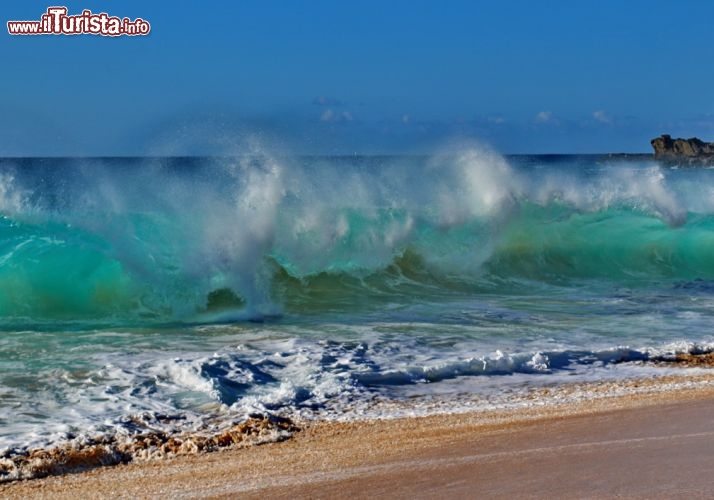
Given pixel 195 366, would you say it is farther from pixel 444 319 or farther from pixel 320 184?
pixel 320 184

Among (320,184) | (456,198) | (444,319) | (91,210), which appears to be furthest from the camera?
(456,198)

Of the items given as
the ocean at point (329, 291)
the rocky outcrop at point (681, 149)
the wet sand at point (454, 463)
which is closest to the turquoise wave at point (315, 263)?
the ocean at point (329, 291)

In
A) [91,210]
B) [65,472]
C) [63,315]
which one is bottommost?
[65,472]

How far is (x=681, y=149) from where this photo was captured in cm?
10838

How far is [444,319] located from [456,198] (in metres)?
8.00

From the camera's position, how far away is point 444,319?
1211 centimetres

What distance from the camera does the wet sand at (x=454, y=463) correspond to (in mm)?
5281

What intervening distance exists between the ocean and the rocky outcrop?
8547 centimetres

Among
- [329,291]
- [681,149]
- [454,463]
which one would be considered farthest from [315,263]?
[681,149]

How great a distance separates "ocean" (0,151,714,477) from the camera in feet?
26.3

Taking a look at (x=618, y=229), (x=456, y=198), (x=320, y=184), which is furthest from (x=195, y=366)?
(x=618, y=229)

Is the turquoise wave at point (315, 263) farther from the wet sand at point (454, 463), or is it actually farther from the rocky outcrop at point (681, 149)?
the rocky outcrop at point (681, 149)

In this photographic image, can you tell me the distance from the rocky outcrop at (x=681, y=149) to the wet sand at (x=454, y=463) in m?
99.8

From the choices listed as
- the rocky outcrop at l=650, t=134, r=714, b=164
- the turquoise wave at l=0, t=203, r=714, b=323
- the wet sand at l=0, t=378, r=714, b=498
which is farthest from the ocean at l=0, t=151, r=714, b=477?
the rocky outcrop at l=650, t=134, r=714, b=164
